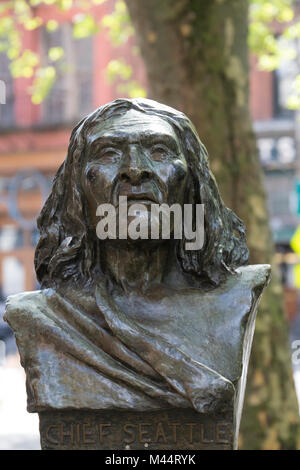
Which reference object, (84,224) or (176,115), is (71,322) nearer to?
(84,224)

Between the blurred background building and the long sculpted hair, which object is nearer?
the long sculpted hair

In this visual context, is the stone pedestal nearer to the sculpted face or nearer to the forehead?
the sculpted face

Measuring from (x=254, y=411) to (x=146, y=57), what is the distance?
2754mm

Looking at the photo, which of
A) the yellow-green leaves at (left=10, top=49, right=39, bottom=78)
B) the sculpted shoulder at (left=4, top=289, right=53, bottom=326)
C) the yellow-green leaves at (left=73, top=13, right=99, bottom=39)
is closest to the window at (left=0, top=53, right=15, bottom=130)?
the yellow-green leaves at (left=10, top=49, right=39, bottom=78)

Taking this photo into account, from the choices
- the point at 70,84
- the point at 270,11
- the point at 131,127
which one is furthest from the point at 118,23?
the point at 70,84

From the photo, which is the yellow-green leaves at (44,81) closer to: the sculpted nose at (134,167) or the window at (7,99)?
the sculpted nose at (134,167)

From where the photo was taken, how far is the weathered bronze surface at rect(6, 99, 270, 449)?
253 centimetres

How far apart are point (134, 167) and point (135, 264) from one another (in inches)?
15.7

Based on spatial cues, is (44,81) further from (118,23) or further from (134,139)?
(134,139)

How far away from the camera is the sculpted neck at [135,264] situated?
2.73 metres

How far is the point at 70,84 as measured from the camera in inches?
643

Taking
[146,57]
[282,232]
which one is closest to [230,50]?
[146,57]

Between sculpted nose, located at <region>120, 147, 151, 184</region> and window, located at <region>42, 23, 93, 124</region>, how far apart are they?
13.7 metres

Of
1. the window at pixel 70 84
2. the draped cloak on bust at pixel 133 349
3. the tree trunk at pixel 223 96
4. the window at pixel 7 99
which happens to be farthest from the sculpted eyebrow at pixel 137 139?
the window at pixel 7 99
